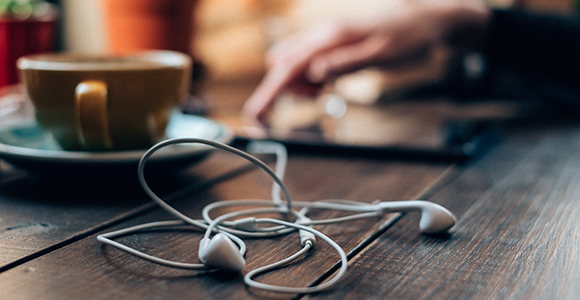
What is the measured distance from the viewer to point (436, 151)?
58 centimetres

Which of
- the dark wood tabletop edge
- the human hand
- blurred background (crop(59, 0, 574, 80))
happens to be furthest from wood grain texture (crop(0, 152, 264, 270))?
blurred background (crop(59, 0, 574, 80))

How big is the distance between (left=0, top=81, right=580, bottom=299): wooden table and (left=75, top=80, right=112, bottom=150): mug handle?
5 cm

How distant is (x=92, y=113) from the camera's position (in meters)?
0.42

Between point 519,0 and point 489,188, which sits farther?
point 519,0

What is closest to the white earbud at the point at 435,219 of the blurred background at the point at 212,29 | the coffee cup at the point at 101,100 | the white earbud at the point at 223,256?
the white earbud at the point at 223,256

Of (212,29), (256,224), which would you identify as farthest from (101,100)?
(212,29)

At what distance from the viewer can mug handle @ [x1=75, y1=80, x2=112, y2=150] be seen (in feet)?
1.36

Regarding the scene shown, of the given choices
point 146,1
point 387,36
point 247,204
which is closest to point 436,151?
point 247,204

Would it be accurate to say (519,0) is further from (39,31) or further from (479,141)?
(39,31)

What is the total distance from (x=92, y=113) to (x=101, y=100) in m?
0.01

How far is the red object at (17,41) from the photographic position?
0.81 meters

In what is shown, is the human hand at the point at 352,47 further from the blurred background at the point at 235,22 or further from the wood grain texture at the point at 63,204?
the blurred background at the point at 235,22

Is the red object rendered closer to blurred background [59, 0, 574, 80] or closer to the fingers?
the fingers

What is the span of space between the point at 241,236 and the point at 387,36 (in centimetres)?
65
